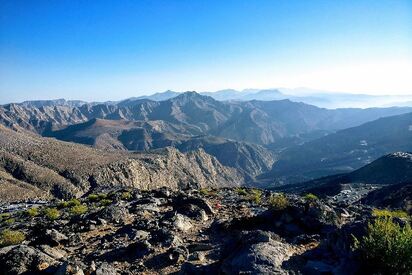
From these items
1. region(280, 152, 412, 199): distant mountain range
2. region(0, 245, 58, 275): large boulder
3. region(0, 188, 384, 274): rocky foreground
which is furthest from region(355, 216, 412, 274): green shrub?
region(280, 152, 412, 199): distant mountain range

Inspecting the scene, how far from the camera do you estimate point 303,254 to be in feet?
44.0

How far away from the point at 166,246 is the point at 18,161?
109609mm

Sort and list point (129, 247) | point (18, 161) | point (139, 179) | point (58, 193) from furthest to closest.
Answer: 1. point (139, 179)
2. point (18, 161)
3. point (58, 193)
4. point (129, 247)

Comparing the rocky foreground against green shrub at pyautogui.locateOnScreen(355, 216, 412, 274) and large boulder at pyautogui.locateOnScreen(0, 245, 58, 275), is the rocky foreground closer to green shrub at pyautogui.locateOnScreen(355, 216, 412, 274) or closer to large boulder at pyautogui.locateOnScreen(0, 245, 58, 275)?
large boulder at pyautogui.locateOnScreen(0, 245, 58, 275)

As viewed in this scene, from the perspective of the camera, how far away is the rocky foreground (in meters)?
12.2

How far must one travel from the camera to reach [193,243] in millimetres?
17547

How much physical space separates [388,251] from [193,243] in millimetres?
9303

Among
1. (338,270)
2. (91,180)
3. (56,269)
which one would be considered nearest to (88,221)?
(56,269)

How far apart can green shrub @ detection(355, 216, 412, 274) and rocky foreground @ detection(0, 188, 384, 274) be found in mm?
489

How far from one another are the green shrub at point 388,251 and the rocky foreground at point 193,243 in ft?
1.60

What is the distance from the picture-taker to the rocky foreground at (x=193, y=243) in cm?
1225

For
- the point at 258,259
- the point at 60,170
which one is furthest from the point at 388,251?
the point at 60,170

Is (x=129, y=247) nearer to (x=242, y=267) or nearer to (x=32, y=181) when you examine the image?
(x=242, y=267)

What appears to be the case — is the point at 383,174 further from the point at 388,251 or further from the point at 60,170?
the point at 388,251
